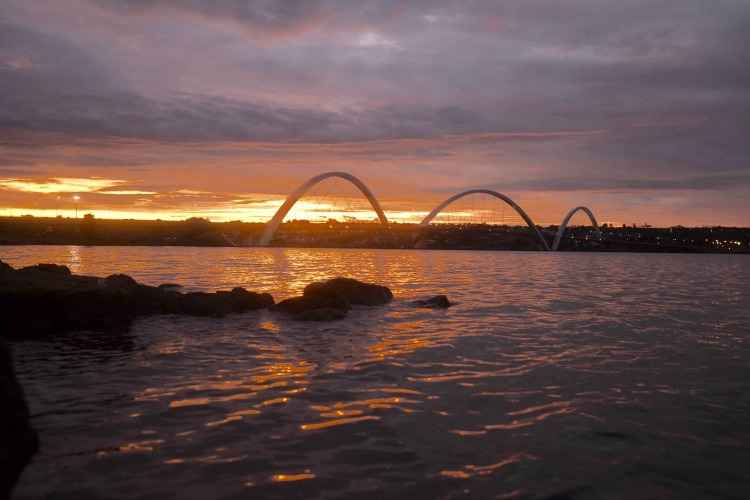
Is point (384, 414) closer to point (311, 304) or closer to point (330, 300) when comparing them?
point (311, 304)

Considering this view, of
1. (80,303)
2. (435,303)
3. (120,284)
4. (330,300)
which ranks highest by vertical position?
(120,284)

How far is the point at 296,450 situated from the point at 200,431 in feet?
4.73

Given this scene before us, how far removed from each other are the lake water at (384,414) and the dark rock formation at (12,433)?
15 cm

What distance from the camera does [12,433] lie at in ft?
19.9

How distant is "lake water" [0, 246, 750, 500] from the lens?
5.83m

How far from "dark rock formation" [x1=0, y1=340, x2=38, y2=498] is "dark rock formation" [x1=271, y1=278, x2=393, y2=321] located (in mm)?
11585

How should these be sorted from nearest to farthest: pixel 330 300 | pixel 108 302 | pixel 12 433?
pixel 12 433 < pixel 108 302 < pixel 330 300

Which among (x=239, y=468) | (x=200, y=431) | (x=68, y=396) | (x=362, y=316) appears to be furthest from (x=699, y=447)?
(x=362, y=316)

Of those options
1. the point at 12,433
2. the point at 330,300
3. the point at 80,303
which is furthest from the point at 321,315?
the point at 12,433

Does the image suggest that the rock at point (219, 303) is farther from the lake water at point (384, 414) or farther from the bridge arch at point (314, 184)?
the bridge arch at point (314, 184)

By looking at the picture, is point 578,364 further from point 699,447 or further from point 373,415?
point 373,415

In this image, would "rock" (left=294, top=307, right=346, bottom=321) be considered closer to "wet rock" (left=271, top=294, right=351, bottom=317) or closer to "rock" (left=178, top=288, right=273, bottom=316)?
"wet rock" (left=271, top=294, right=351, bottom=317)

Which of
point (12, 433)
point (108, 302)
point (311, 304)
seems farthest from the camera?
point (311, 304)

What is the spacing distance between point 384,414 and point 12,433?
459cm
